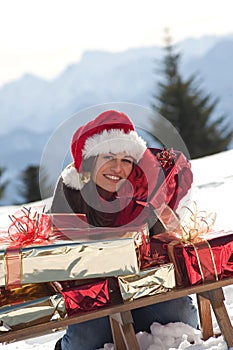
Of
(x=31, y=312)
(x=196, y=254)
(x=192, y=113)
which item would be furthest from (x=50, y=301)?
(x=192, y=113)

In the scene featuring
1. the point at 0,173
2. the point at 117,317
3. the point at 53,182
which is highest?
the point at 0,173

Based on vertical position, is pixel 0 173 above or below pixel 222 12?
below

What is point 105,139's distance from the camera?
1.86m

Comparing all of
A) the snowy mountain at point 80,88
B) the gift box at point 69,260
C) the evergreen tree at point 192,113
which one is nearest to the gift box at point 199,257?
the gift box at point 69,260

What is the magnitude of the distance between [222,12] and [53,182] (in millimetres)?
41899

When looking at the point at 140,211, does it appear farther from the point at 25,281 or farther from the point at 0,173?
the point at 0,173

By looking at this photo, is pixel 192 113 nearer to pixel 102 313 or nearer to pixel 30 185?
pixel 30 185

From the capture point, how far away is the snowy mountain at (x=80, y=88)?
158 ft

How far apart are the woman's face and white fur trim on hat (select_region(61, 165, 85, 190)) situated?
42mm

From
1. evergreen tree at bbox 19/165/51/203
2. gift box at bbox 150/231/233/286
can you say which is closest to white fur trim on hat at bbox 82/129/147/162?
gift box at bbox 150/231/233/286

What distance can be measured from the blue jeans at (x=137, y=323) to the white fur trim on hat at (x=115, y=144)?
412 mm

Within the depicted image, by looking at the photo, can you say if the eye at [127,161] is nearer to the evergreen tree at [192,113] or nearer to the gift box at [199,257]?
the gift box at [199,257]

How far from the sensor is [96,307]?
1.61 m

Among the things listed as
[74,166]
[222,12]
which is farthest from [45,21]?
[74,166]
